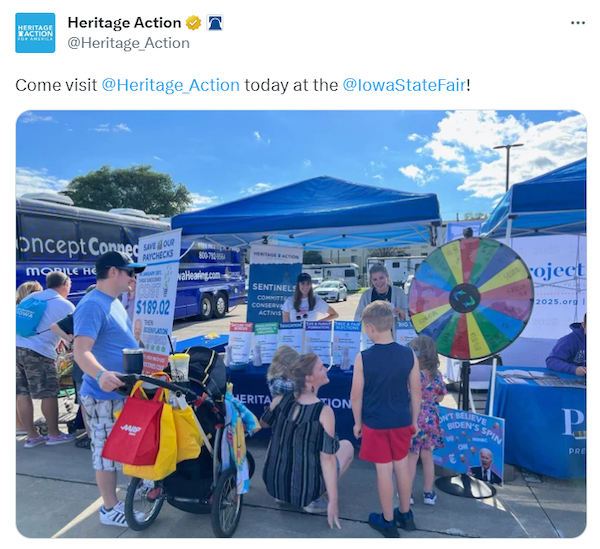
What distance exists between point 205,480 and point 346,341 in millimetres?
1870

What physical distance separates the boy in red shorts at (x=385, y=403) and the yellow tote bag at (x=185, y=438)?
97cm

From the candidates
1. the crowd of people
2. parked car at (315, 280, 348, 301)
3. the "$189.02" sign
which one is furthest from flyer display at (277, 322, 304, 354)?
parked car at (315, 280, 348, 301)

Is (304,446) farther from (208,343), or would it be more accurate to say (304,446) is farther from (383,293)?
(208,343)

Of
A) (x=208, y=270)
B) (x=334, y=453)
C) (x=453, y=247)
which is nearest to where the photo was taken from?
(x=334, y=453)

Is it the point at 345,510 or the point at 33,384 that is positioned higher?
the point at 33,384

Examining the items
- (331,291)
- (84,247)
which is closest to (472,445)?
(84,247)

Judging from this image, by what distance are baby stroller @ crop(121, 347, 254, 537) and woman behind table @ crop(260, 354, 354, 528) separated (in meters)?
0.31

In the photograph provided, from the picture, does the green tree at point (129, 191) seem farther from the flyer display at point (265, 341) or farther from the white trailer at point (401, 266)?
the flyer display at point (265, 341)

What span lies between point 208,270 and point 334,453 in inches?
469

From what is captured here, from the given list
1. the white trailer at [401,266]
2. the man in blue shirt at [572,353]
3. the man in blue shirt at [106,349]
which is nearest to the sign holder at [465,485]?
the man in blue shirt at [572,353]

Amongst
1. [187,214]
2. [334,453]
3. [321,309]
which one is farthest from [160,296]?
[334,453]

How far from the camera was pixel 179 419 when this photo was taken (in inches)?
92.0

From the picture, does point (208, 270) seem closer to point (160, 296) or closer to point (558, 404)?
point (160, 296)

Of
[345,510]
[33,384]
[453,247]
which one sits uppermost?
[453,247]
